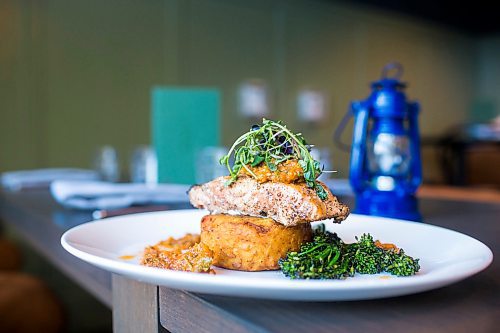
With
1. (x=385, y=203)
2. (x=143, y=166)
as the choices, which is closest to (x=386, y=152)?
(x=385, y=203)

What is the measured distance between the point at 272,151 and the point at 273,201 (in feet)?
0.23

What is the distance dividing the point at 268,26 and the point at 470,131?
11.0 feet

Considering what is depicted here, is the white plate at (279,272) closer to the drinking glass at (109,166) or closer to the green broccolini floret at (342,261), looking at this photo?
the green broccolini floret at (342,261)

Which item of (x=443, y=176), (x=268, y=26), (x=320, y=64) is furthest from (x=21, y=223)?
(x=443, y=176)

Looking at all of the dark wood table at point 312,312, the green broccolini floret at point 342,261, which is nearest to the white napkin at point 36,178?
the dark wood table at point 312,312

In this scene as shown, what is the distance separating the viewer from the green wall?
3.49 m

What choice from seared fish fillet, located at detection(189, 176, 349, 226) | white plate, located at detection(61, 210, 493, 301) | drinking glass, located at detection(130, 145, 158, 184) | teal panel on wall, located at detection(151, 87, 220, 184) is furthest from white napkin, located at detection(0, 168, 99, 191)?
seared fish fillet, located at detection(189, 176, 349, 226)

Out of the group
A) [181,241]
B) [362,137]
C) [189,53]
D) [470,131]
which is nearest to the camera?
[181,241]

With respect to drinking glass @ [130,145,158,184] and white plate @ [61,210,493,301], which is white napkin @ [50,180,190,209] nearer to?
white plate @ [61,210,493,301]

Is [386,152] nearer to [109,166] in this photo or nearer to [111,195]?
[111,195]

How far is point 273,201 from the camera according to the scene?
60cm

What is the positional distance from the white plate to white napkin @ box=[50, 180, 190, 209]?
1.57 ft

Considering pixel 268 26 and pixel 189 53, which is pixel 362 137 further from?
pixel 268 26

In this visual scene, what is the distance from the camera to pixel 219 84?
449 centimetres
